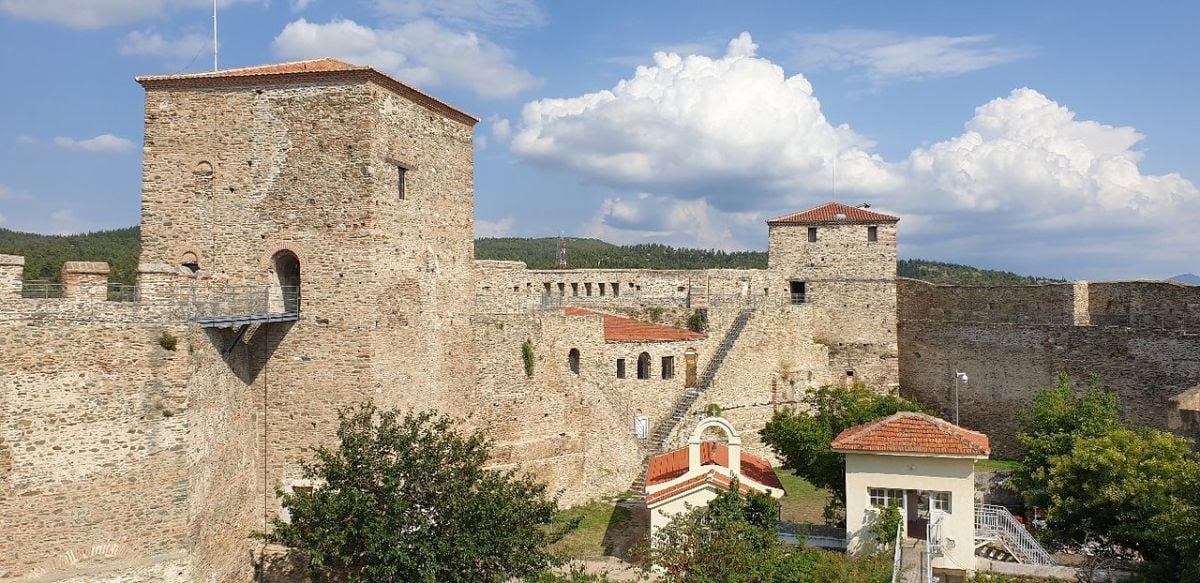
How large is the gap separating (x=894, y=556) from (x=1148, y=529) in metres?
4.27

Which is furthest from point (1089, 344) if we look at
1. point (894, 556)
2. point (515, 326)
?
point (515, 326)

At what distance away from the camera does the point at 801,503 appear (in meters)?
23.3

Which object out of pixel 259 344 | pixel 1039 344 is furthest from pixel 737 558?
pixel 1039 344

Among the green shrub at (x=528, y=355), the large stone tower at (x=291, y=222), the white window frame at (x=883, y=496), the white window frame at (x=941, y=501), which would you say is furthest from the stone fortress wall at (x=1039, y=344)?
the large stone tower at (x=291, y=222)

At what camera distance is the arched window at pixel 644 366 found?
2728 centimetres

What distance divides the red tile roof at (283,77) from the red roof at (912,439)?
450 inches

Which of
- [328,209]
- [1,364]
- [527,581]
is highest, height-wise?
[328,209]

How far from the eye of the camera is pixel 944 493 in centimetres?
1670

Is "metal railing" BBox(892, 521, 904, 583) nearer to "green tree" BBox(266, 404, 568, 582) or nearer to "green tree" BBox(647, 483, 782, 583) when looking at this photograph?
"green tree" BBox(647, 483, 782, 583)

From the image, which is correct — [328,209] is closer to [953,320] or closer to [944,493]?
[944,493]

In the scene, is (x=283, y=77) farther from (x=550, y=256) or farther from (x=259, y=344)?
(x=550, y=256)

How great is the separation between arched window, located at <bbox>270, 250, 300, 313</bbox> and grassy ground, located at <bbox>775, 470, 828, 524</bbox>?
486 inches

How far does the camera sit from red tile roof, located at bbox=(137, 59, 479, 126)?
17.8m

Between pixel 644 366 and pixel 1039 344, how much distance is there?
480 inches
